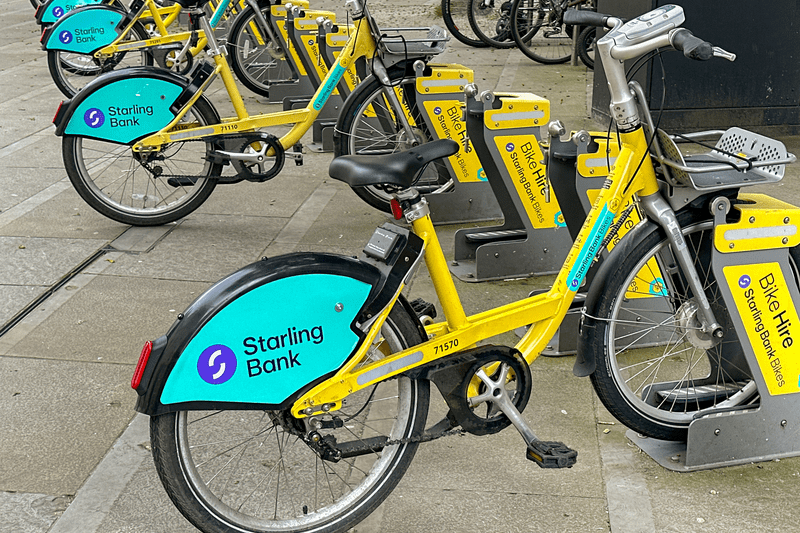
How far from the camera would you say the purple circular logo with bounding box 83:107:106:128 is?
5.33m

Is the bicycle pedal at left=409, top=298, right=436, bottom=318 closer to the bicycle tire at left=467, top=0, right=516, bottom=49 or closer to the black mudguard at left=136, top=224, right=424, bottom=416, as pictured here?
the black mudguard at left=136, top=224, right=424, bottom=416

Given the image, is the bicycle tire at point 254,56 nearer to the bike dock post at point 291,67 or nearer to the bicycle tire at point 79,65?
the bike dock post at point 291,67

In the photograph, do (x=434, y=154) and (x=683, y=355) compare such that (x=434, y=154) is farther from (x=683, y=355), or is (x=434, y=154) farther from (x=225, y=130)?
(x=225, y=130)

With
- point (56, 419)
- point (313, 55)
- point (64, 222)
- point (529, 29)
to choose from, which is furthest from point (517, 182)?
point (529, 29)

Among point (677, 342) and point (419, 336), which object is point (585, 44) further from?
point (419, 336)

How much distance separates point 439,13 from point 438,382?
10803 millimetres

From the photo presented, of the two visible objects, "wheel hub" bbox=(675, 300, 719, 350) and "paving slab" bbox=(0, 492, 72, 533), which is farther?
"wheel hub" bbox=(675, 300, 719, 350)

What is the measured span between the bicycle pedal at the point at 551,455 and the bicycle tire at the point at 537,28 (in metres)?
7.94

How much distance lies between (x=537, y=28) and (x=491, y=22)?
A: 101cm

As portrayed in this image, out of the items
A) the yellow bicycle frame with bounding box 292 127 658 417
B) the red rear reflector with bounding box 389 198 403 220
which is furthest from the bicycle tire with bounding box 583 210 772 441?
the red rear reflector with bounding box 389 198 403 220

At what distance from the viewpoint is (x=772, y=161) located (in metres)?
2.95

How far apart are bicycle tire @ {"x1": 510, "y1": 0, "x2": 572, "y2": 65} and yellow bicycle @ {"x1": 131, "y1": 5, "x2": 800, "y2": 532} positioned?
7.40 meters

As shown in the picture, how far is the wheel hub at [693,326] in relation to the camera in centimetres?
319

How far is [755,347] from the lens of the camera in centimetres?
316
